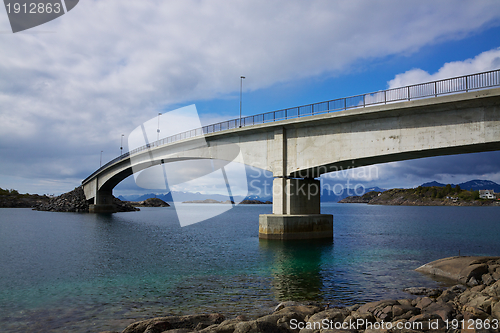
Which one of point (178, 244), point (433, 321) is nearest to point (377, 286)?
point (433, 321)

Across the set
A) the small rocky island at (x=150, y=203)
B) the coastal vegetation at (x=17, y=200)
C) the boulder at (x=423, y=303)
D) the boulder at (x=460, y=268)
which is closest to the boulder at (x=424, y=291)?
the boulder at (x=460, y=268)

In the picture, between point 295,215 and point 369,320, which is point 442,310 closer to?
point 369,320

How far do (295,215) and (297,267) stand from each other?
386 inches

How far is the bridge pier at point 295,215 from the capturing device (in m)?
27.2

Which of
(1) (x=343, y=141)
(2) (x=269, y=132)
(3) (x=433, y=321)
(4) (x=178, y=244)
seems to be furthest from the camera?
(2) (x=269, y=132)

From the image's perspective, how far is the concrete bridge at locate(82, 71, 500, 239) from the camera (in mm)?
19359

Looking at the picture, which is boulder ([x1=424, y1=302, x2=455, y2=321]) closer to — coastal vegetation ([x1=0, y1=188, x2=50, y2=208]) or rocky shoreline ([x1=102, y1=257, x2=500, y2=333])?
rocky shoreline ([x1=102, y1=257, x2=500, y2=333])

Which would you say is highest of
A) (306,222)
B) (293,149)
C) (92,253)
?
(293,149)

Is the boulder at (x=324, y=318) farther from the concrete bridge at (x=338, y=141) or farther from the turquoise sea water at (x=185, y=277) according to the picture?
the concrete bridge at (x=338, y=141)

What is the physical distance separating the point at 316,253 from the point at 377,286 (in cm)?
885

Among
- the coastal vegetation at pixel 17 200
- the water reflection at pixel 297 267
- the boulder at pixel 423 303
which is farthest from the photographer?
the coastal vegetation at pixel 17 200

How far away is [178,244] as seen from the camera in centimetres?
2781

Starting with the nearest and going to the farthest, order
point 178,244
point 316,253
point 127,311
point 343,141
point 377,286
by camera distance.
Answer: point 127,311, point 377,286, point 316,253, point 343,141, point 178,244

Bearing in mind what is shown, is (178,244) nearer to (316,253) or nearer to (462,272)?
(316,253)
